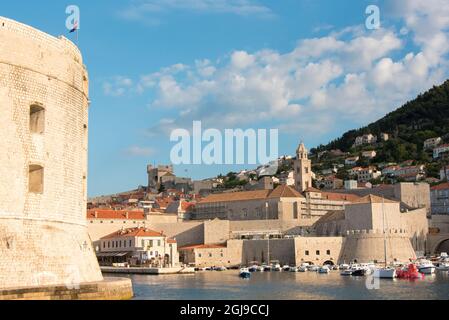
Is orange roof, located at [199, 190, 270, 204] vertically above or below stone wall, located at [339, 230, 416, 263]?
above

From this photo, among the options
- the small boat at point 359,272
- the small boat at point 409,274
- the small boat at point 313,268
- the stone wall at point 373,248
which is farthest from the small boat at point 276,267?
the small boat at point 409,274

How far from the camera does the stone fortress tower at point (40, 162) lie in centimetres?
1677

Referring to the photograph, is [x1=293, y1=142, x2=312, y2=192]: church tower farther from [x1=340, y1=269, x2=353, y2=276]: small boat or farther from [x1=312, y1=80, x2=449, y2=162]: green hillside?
[x1=312, y1=80, x2=449, y2=162]: green hillside

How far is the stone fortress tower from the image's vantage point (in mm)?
16766

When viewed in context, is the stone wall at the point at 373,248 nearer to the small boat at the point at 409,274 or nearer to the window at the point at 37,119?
the small boat at the point at 409,274

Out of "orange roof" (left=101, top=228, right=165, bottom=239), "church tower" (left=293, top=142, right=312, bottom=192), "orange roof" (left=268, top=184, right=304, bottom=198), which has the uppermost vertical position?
"church tower" (left=293, top=142, right=312, bottom=192)

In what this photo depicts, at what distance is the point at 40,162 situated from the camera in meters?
17.9

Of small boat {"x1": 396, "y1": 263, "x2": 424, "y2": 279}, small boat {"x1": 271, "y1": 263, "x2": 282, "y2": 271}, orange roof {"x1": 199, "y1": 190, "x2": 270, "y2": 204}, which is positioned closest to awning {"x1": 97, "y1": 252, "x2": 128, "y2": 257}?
small boat {"x1": 271, "y1": 263, "x2": 282, "y2": 271}

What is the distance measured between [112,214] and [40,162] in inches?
1873

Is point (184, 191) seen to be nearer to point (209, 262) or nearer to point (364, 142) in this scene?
point (364, 142)

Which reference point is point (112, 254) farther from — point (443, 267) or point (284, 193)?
point (443, 267)

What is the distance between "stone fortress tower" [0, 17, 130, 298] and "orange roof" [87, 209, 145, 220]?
43.8 meters
